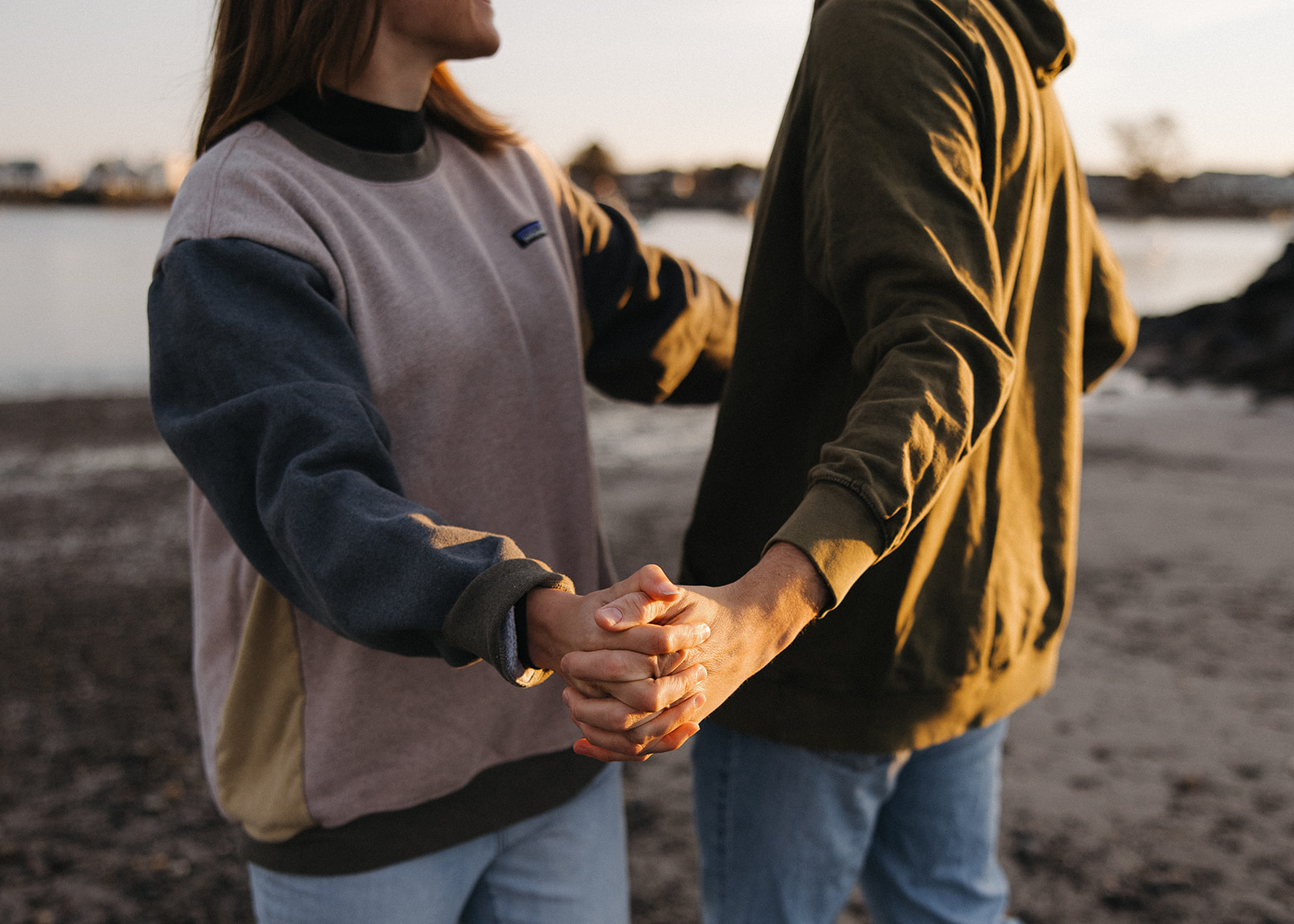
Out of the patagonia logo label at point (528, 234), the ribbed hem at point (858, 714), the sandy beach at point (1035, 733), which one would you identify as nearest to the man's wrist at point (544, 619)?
the ribbed hem at point (858, 714)

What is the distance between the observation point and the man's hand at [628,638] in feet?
3.26

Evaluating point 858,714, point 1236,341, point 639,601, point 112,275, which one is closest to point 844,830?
point 858,714

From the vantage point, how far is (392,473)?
1164 millimetres

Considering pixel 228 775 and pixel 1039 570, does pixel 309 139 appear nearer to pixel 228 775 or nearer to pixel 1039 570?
pixel 228 775

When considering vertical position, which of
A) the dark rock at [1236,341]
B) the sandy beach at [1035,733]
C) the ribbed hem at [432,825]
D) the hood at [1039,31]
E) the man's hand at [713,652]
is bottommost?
the dark rock at [1236,341]

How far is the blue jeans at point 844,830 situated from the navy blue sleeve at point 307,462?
0.74 metres

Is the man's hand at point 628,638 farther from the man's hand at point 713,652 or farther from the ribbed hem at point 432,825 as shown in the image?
the ribbed hem at point 432,825

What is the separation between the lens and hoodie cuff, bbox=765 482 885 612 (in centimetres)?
109

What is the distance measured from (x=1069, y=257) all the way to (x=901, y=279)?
0.54 metres

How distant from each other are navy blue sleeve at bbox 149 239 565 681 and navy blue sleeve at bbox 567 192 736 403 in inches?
25.9

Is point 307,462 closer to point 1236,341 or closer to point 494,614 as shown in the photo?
point 494,614

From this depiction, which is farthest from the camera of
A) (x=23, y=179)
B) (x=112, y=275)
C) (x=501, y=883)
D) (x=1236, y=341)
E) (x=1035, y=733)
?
(x=23, y=179)

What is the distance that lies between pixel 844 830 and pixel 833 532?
745 mm

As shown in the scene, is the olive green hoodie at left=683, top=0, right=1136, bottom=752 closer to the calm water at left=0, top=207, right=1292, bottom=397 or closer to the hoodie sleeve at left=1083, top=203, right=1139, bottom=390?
the hoodie sleeve at left=1083, top=203, right=1139, bottom=390
